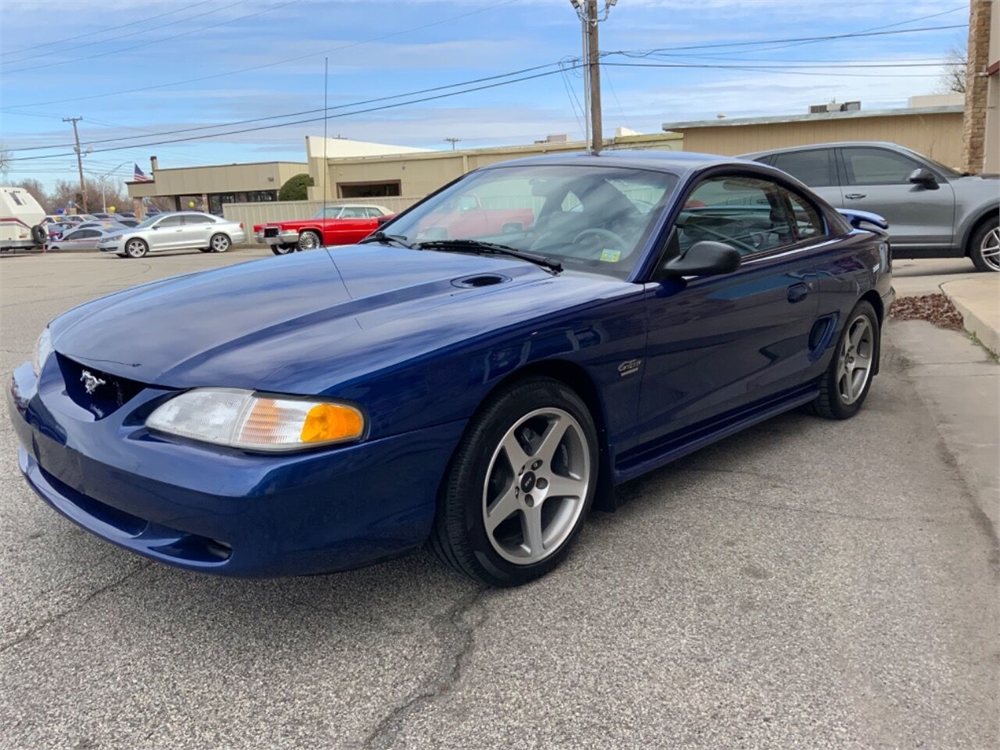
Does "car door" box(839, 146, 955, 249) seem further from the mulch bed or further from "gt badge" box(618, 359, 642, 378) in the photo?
"gt badge" box(618, 359, 642, 378)

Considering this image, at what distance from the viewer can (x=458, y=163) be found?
39.3 m

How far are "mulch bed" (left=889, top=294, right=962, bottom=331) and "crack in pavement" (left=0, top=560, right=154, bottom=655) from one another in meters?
6.60

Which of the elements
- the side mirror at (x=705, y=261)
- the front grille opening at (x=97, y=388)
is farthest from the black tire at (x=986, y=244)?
the front grille opening at (x=97, y=388)

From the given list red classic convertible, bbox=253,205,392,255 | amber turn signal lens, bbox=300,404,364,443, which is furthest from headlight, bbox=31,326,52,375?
red classic convertible, bbox=253,205,392,255

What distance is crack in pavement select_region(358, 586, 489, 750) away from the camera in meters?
2.14

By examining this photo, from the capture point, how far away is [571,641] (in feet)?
8.39

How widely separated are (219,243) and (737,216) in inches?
1040

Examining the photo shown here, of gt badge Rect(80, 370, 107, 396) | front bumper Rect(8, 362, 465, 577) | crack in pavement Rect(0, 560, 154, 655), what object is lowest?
crack in pavement Rect(0, 560, 154, 655)

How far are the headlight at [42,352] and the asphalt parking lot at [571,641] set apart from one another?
2.18 feet

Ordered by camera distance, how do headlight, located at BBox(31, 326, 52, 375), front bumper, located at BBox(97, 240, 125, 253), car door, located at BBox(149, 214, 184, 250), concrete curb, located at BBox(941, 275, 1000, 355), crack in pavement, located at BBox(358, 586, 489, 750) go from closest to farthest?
crack in pavement, located at BBox(358, 586, 489, 750) < headlight, located at BBox(31, 326, 52, 375) < concrete curb, located at BBox(941, 275, 1000, 355) < front bumper, located at BBox(97, 240, 125, 253) < car door, located at BBox(149, 214, 184, 250)

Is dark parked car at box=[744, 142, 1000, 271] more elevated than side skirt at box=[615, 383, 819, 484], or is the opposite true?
dark parked car at box=[744, 142, 1000, 271]

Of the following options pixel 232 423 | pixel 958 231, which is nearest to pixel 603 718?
pixel 232 423

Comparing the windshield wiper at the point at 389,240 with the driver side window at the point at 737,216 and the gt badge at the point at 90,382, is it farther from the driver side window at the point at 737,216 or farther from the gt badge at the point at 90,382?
the gt badge at the point at 90,382

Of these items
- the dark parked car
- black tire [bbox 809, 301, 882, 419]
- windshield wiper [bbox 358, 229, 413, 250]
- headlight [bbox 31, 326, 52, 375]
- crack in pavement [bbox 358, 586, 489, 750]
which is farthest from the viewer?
the dark parked car
